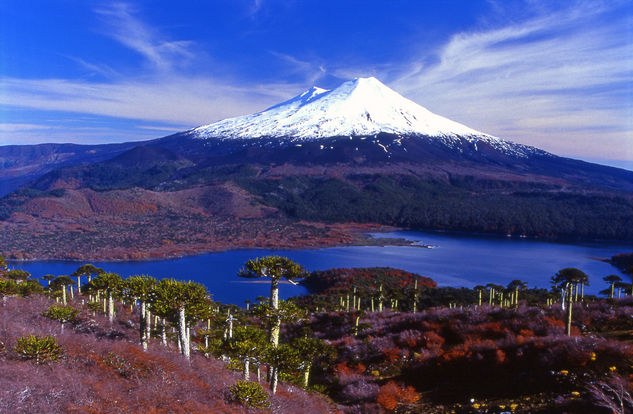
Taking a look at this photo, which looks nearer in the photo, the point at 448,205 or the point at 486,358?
the point at 486,358

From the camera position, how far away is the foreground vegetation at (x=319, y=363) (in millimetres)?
6422

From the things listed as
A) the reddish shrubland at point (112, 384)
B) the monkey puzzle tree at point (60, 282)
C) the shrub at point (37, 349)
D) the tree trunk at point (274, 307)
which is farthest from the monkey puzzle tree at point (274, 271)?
the monkey puzzle tree at point (60, 282)

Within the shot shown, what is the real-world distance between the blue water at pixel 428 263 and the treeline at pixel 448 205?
924cm

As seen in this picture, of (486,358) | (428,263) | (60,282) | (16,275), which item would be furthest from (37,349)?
(428,263)

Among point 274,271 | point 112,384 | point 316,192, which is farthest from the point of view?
point 316,192

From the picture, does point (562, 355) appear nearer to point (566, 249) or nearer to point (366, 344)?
point (366, 344)

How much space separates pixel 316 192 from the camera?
127750 mm

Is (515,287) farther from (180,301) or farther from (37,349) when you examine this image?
(37,349)

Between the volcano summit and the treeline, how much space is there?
35 centimetres

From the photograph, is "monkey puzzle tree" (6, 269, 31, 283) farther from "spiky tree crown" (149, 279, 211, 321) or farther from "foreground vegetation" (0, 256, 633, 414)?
"spiky tree crown" (149, 279, 211, 321)

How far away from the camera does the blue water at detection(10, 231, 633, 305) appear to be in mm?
52625

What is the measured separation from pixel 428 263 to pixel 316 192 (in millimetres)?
67501

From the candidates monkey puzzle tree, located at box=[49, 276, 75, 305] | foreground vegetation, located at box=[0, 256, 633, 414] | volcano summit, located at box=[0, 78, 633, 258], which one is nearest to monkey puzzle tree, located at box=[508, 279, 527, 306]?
foreground vegetation, located at box=[0, 256, 633, 414]

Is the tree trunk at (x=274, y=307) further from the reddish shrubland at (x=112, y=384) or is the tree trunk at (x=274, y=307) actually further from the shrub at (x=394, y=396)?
the shrub at (x=394, y=396)
